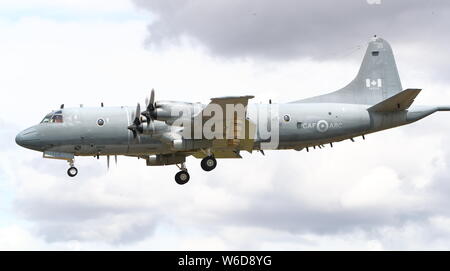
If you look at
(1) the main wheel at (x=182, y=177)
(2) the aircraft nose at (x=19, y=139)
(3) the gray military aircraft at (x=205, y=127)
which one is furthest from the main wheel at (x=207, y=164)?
(2) the aircraft nose at (x=19, y=139)

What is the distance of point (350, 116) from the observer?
140 ft

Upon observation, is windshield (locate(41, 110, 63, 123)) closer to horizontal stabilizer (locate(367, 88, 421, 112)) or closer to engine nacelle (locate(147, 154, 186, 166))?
engine nacelle (locate(147, 154, 186, 166))

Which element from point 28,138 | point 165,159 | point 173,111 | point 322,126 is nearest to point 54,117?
point 28,138

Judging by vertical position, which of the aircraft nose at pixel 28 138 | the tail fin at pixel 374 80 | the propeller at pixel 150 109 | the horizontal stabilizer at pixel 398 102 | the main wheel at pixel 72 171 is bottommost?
the main wheel at pixel 72 171

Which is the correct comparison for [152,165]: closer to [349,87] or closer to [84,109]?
[84,109]

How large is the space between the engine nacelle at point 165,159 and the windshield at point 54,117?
17.9 feet

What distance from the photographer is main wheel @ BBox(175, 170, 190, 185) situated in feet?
142

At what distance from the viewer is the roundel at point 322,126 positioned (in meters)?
42.0

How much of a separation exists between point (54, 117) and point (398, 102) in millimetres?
17479

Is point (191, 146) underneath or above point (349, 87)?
underneath

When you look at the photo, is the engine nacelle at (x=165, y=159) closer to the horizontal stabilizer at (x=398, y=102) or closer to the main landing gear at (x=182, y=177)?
the main landing gear at (x=182, y=177)

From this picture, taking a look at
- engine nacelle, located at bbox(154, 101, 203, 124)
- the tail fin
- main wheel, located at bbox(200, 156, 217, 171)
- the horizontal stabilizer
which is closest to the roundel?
the horizontal stabilizer

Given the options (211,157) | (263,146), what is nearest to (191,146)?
(211,157)

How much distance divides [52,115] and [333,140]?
47.3 ft
